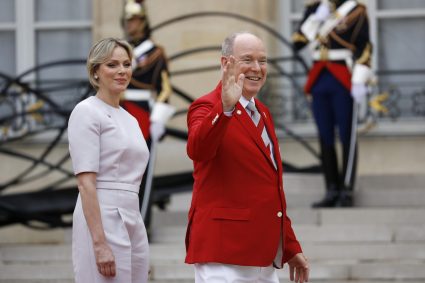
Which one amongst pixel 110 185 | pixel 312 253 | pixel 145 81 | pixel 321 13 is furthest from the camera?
pixel 321 13

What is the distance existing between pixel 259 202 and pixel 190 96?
7140 millimetres

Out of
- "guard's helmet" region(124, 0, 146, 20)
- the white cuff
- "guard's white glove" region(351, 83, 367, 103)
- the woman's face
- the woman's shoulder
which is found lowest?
"guard's white glove" region(351, 83, 367, 103)

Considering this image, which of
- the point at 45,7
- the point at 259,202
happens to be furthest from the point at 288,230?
the point at 45,7

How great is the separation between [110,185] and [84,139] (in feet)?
0.69

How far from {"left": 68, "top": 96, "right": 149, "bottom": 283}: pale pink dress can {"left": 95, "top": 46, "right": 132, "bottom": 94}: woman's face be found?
0.07 meters

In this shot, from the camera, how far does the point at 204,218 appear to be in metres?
5.57

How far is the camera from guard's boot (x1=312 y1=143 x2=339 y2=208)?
430 inches

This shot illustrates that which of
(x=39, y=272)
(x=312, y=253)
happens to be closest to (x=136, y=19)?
(x=39, y=272)

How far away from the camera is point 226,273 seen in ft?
18.1

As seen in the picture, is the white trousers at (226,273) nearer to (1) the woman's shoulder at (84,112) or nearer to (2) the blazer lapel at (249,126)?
(2) the blazer lapel at (249,126)

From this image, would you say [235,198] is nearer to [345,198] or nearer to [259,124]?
[259,124]

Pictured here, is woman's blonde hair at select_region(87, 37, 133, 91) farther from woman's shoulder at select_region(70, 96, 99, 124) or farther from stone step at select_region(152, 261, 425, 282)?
stone step at select_region(152, 261, 425, 282)

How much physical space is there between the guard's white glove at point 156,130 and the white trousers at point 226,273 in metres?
4.88

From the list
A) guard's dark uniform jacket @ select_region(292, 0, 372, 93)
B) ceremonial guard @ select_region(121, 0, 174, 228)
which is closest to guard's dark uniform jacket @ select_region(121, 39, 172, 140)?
ceremonial guard @ select_region(121, 0, 174, 228)
